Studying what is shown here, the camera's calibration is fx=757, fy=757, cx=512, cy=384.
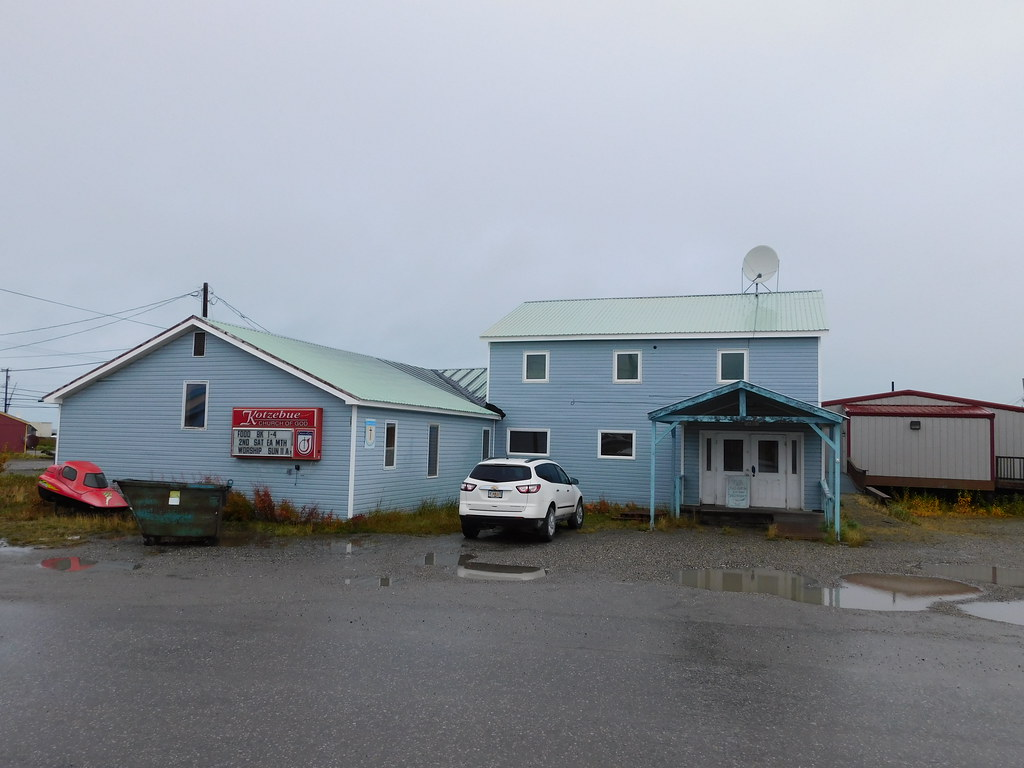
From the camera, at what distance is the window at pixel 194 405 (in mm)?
19016

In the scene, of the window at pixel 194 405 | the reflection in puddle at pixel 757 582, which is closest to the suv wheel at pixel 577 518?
the reflection in puddle at pixel 757 582

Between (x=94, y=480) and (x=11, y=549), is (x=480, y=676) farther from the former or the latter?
(x=94, y=480)

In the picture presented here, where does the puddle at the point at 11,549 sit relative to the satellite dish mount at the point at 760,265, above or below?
below

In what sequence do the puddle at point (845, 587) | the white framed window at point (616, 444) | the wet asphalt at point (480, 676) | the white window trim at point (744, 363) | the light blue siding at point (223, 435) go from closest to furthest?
the wet asphalt at point (480, 676)
the puddle at point (845, 587)
the light blue siding at point (223, 435)
the white window trim at point (744, 363)
the white framed window at point (616, 444)

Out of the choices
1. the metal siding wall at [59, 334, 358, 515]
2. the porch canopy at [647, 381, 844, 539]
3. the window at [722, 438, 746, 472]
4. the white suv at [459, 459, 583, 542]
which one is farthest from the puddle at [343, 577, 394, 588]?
the window at [722, 438, 746, 472]

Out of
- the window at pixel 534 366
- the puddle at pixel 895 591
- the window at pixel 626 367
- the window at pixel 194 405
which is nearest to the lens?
the puddle at pixel 895 591

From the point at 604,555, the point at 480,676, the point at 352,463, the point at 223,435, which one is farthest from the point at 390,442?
the point at 480,676

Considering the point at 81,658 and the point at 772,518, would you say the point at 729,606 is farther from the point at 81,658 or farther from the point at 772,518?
the point at 772,518

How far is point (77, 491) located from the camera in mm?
17047

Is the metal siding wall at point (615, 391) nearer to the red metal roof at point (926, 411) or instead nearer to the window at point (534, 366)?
the window at point (534, 366)

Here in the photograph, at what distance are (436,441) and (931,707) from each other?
16192 millimetres

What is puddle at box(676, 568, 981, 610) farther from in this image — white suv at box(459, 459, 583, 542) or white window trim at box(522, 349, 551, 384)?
white window trim at box(522, 349, 551, 384)

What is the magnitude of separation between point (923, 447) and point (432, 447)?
663 inches

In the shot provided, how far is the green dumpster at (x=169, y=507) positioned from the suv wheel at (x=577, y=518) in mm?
7659
